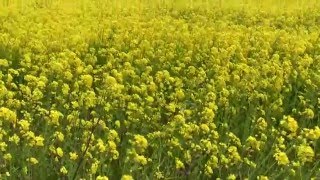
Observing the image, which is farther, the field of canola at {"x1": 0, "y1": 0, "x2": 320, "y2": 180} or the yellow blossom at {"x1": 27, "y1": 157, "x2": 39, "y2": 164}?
the field of canola at {"x1": 0, "y1": 0, "x2": 320, "y2": 180}

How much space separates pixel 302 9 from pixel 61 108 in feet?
30.0

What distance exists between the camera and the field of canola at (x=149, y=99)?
3688mm

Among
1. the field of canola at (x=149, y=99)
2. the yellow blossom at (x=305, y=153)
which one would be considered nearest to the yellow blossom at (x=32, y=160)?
the field of canola at (x=149, y=99)

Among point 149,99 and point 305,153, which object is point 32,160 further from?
point 305,153

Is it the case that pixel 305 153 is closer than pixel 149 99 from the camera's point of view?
Yes

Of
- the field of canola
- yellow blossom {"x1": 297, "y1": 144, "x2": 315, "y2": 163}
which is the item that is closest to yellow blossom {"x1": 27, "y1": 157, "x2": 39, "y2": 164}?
the field of canola

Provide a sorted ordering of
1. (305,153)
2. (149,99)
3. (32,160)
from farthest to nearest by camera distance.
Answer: (149,99), (305,153), (32,160)

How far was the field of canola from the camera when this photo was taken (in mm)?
3688

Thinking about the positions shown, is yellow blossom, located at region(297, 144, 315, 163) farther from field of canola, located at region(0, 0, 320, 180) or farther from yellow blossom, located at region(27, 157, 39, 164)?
yellow blossom, located at region(27, 157, 39, 164)

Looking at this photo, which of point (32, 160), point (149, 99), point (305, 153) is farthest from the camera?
point (149, 99)

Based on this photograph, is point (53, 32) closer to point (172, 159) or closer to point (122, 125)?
point (122, 125)

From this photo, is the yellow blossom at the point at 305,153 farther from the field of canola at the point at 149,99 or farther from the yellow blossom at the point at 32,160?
the yellow blossom at the point at 32,160

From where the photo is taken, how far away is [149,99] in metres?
4.40

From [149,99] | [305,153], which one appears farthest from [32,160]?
[305,153]
